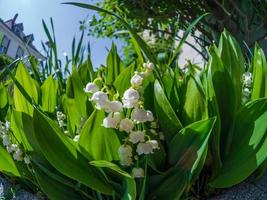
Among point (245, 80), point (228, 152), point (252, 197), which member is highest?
point (245, 80)

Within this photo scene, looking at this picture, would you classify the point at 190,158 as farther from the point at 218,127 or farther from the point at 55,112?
the point at 55,112

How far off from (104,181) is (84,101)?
0.20 metres

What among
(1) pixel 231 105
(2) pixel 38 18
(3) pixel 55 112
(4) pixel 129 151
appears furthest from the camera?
(2) pixel 38 18

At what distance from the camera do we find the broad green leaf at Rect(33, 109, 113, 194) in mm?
735

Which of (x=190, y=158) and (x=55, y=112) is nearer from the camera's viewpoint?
(x=190, y=158)

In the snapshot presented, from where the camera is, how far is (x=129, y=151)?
2.32 feet

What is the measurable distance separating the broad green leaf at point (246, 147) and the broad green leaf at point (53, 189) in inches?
12.1

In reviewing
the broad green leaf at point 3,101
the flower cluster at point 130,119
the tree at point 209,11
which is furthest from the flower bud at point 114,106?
the tree at point 209,11

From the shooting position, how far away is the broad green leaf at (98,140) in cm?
73

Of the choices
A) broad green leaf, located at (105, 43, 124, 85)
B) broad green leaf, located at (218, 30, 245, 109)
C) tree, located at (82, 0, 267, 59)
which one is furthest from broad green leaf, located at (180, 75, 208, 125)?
tree, located at (82, 0, 267, 59)

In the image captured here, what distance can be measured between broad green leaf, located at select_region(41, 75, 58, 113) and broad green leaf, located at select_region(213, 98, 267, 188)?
49 cm

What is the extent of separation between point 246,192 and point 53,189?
1.36ft

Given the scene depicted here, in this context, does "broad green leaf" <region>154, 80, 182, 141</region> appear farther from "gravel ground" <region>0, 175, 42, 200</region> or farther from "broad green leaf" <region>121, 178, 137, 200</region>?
"gravel ground" <region>0, 175, 42, 200</region>

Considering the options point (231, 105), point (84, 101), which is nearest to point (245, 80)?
point (231, 105)
